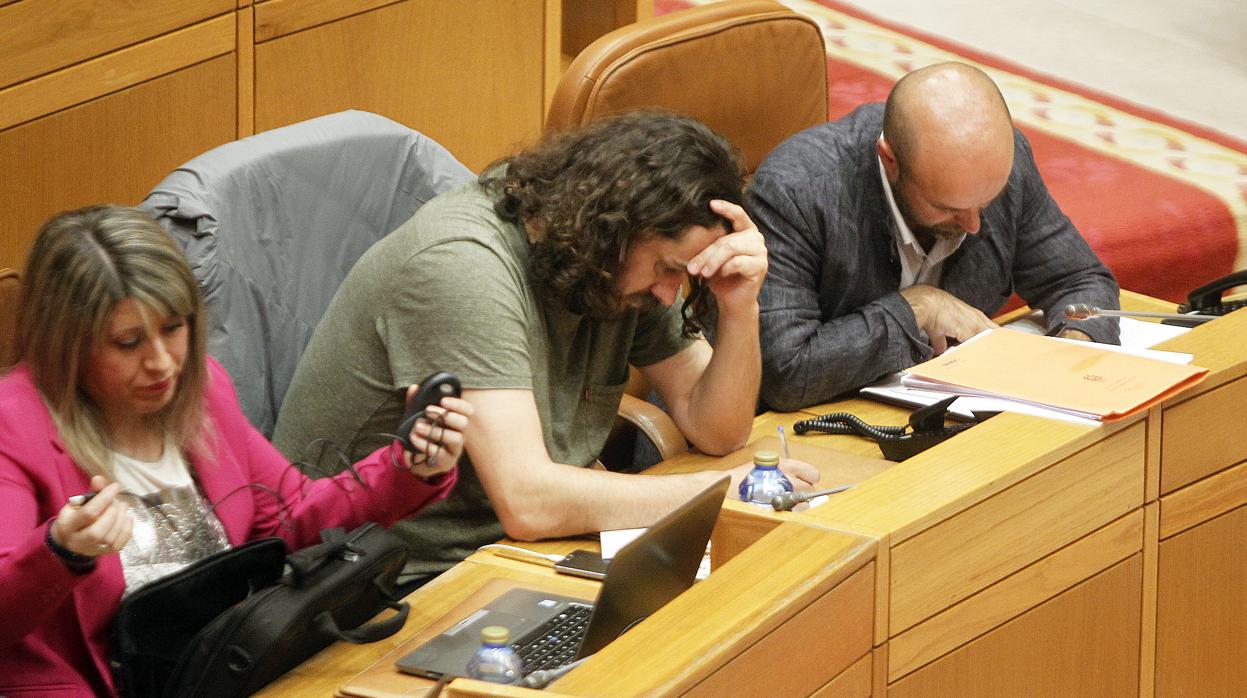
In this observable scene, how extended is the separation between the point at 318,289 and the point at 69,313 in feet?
2.10

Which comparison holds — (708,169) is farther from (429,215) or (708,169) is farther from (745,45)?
(745,45)

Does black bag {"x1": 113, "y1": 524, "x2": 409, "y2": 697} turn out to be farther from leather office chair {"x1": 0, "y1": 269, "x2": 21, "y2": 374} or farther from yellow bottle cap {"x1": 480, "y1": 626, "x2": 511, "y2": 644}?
leather office chair {"x1": 0, "y1": 269, "x2": 21, "y2": 374}

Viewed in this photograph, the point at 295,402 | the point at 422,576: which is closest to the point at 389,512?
the point at 422,576

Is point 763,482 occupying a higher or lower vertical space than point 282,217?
lower

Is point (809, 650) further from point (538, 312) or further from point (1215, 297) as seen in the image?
point (1215, 297)

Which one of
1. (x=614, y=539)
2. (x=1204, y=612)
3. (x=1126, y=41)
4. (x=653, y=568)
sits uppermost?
(x=653, y=568)

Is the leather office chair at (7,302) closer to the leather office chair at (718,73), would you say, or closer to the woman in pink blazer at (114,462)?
the woman in pink blazer at (114,462)

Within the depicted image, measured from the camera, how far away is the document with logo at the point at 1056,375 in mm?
1911

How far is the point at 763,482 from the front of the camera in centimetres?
191

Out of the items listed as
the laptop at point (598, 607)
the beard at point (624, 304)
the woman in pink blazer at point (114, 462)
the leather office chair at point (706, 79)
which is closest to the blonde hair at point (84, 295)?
the woman in pink blazer at point (114, 462)

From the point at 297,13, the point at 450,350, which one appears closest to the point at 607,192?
the point at 450,350

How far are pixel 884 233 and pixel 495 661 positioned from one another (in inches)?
50.2

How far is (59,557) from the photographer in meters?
1.51

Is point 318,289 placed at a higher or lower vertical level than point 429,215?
lower
